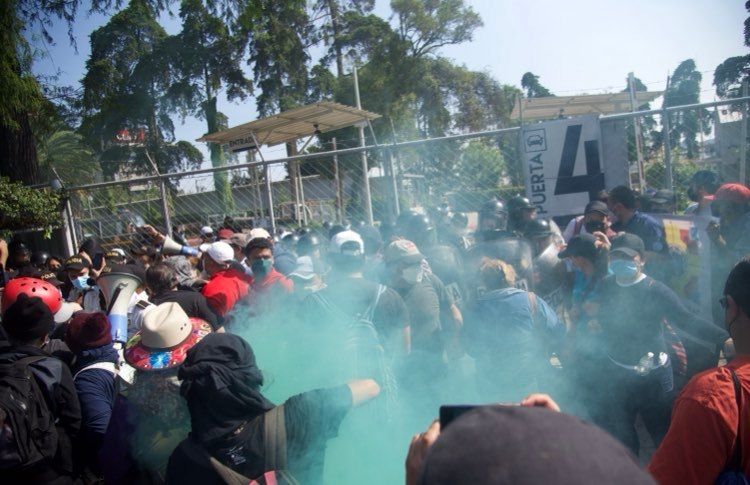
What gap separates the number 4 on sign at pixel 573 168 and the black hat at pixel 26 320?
3986 millimetres

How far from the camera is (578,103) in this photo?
10.7 meters

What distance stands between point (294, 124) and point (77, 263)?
15.5 ft

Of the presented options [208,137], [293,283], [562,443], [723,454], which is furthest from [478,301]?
[208,137]

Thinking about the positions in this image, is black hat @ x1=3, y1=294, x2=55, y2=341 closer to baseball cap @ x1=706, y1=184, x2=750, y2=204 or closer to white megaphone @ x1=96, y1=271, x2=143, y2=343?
white megaphone @ x1=96, y1=271, x2=143, y2=343

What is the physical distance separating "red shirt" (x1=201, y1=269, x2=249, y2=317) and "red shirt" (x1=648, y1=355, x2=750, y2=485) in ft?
10.1

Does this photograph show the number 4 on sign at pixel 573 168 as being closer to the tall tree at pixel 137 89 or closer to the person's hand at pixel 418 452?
the person's hand at pixel 418 452

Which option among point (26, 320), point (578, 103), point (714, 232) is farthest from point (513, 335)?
point (578, 103)

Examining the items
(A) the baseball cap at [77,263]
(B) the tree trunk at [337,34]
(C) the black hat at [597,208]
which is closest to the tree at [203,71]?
(B) the tree trunk at [337,34]

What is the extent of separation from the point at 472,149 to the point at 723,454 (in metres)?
4.45

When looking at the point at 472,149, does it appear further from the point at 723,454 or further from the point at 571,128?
the point at 723,454

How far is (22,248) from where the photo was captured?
6.75m

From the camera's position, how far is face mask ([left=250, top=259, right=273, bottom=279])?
392cm

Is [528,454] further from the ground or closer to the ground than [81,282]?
further from the ground

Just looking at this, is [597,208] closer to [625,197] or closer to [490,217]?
[625,197]
